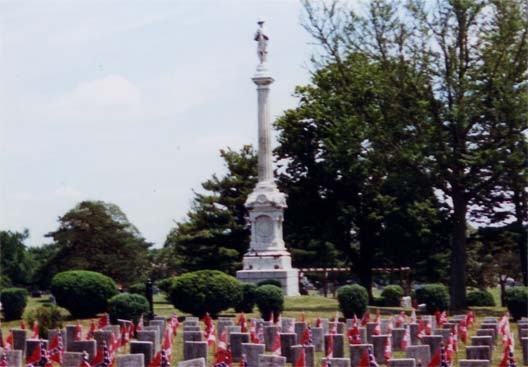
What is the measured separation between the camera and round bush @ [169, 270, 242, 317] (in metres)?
28.4

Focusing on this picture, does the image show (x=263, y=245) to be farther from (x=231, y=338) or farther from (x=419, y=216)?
(x=231, y=338)

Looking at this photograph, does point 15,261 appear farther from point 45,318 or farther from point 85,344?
point 85,344

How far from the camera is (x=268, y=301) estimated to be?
93.0 ft

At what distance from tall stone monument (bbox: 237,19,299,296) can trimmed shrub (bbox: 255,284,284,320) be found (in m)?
10.2


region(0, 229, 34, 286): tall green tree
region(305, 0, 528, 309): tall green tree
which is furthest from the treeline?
region(0, 229, 34, 286): tall green tree

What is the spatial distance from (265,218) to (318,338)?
20992mm

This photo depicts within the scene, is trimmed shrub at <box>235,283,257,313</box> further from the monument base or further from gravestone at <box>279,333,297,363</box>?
gravestone at <box>279,333,297,363</box>

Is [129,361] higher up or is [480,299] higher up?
[480,299]

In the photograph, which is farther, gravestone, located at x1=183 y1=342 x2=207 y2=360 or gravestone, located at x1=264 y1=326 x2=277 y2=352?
gravestone, located at x1=264 y1=326 x2=277 y2=352

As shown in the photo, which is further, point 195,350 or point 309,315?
point 309,315

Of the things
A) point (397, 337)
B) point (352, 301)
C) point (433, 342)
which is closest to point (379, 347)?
point (433, 342)

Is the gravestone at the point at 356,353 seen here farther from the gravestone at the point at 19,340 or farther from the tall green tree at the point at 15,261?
the tall green tree at the point at 15,261

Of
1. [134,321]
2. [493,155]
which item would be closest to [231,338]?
[134,321]

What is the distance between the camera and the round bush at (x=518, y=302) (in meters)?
27.2
